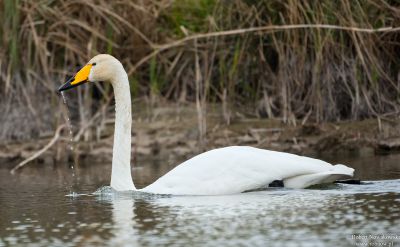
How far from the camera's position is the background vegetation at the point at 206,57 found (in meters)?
12.2

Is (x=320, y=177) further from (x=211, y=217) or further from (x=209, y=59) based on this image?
(x=209, y=59)

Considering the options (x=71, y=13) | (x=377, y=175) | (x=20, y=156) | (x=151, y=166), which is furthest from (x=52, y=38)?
(x=377, y=175)

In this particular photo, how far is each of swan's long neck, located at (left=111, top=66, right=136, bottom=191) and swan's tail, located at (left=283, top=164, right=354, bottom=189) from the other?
4.56 feet

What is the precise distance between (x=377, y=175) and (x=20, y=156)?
5.23m

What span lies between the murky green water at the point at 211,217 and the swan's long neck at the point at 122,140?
0.13m

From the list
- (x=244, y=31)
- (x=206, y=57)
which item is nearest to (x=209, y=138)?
(x=206, y=57)

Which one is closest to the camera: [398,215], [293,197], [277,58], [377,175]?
[398,215]

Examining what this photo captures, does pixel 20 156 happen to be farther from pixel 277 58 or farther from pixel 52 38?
pixel 277 58

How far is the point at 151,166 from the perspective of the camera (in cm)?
1201

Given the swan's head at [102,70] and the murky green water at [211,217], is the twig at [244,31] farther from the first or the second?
the swan's head at [102,70]

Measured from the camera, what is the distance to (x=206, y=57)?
12977 millimetres

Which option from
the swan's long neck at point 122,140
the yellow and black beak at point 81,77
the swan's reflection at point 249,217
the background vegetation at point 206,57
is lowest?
the swan's reflection at point 249,217

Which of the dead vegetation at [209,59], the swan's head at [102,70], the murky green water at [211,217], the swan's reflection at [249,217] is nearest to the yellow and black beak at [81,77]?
the swan's head at [102,70]

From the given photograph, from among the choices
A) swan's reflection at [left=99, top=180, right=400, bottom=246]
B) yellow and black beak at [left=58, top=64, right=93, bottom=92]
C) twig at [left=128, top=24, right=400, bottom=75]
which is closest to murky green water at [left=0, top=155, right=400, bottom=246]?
swan's reflection at [left=99, top=180, right=400, bottom=246]
